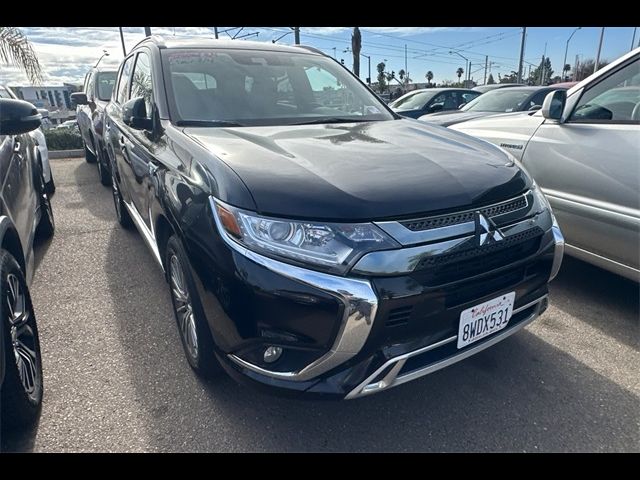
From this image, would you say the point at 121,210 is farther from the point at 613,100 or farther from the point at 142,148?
the point at 613,100

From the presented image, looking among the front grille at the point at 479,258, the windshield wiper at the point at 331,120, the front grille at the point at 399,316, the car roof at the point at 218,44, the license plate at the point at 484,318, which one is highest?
the car roof at the point at 218,44

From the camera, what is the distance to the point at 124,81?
12.5 feet

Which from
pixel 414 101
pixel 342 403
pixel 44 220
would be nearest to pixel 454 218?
pixel 342 403

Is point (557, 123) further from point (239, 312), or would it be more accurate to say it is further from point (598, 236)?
point (239, 312)

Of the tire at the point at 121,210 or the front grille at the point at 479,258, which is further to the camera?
the tire at the point at 121,210

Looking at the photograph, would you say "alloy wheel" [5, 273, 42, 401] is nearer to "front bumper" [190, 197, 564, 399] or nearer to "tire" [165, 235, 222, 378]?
"tire" [165, 235, 222, 378]

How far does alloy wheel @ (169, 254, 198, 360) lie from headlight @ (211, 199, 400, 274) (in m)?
0.67

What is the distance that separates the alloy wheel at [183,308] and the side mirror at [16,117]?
1051mm

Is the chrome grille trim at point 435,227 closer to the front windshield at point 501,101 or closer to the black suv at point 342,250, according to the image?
the black suv at point 342,250

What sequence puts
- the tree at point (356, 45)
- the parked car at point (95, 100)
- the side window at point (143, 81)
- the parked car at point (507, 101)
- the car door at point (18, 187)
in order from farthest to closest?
the tree at point (356, 45), the parked car at point (507, 101), the parked car at point (95, 100), the side window at point (143, 81), the car door at point (18, 187)

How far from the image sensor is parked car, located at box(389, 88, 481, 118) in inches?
348

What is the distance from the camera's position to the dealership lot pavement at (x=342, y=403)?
1930 mm

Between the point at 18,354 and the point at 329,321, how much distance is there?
1442 millimetres

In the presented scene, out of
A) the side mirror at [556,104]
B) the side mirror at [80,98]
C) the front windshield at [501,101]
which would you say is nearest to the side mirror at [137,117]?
the side mirror at [556,104]
